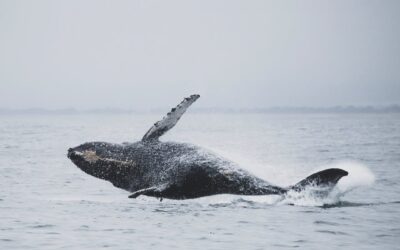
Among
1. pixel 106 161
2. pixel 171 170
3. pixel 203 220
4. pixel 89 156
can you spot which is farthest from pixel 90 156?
pixel 203 220

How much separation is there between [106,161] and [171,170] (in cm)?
186

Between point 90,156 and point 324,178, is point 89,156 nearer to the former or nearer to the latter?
point 90,156

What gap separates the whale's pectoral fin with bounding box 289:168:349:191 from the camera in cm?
1116

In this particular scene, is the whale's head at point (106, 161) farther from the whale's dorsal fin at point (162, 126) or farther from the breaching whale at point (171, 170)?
the whale's dorsal fin at point (162, 126)

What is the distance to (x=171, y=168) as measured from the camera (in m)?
13.2

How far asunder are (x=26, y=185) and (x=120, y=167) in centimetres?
522

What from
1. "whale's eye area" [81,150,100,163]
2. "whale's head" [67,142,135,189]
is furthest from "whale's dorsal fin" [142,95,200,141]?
"whale's eye area" [81,150,100,163]

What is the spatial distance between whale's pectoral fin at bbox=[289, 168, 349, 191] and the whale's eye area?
480cm

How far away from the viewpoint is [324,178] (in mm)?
11477

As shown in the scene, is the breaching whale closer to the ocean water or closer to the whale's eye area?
the whale's eye area

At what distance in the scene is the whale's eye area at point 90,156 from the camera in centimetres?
1432

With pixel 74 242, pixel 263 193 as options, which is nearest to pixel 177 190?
pixel 263 193

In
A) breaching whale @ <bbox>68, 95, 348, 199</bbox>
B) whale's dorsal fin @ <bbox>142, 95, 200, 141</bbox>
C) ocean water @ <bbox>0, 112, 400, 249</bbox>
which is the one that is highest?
whale's dorsal fin @ <bbox>142, 95, 200, 141</bbox>

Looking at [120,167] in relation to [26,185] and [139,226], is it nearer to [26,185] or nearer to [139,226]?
[139,226]
